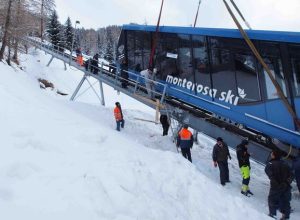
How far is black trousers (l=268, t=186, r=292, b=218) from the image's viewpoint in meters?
8.88

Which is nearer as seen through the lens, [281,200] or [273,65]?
[281,200]

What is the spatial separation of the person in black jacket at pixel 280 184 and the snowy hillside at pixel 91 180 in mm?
427

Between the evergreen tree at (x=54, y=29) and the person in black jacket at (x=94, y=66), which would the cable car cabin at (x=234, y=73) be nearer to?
the person in black jacket at (x=94, y=66)

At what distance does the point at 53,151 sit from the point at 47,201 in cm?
225

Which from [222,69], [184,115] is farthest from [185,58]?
[222,69]

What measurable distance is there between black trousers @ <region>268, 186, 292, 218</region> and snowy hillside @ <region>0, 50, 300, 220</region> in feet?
0.94

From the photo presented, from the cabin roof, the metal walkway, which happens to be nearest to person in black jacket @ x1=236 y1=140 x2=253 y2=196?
the metal walkway

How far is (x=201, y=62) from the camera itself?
42.2 feet

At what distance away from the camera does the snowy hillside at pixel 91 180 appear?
6.25 metres

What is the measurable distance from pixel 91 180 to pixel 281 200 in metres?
4.69

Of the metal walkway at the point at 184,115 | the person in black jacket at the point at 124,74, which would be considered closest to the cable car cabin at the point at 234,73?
the metal walkway at the point at 184,115

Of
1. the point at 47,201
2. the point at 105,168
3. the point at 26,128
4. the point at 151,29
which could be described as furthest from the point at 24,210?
the point at 151,29

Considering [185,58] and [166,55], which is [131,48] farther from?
[185,58]

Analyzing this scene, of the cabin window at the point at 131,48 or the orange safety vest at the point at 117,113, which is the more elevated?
the cabin window at the point at 131,48
